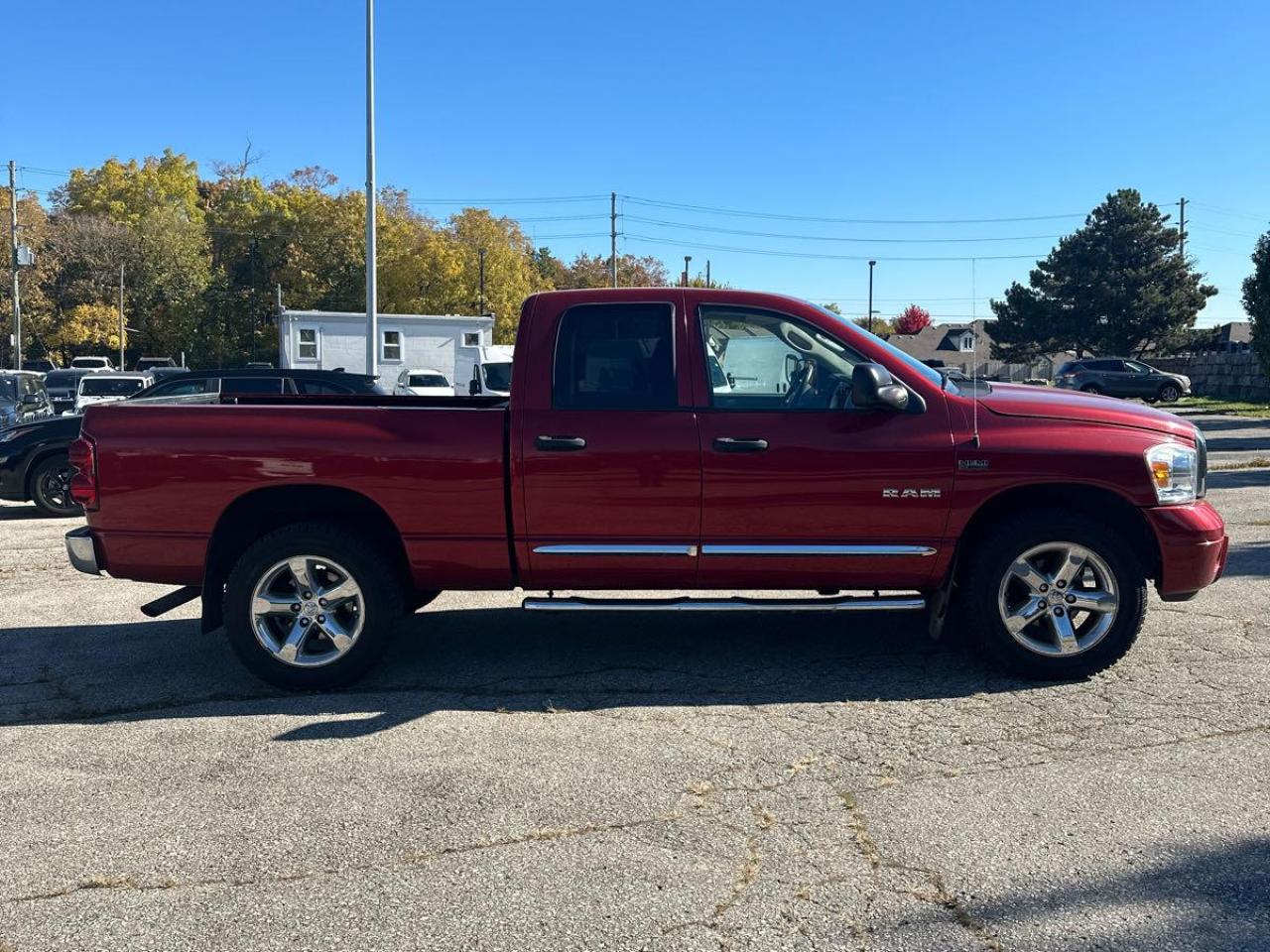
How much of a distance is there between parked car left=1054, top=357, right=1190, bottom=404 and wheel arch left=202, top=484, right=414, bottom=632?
1441 inches

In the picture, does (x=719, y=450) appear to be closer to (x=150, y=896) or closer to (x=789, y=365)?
(x=789, y=365)

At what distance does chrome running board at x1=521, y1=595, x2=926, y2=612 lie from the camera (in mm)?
5031

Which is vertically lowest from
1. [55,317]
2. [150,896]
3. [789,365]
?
[150,896]

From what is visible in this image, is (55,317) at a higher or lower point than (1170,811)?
higher

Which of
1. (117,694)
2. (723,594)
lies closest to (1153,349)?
(723,594)

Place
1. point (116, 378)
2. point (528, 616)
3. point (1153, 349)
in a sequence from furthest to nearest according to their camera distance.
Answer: point (1153, 349)
point (116, 378)
point (528, 616)

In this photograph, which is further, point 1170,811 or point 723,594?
point 723,594

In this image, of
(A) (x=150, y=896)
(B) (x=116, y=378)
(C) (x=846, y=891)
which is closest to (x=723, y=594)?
(C) (x=846, y=891)

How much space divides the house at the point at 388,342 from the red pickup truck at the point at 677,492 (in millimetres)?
29149

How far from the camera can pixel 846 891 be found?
3.19m

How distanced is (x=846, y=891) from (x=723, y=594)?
3.92m

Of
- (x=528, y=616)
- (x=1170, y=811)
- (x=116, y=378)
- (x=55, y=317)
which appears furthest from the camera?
(x=55, y=317)

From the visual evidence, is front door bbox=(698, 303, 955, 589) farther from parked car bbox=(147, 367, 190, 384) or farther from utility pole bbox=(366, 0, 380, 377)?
utility pole bbox=(366, 0, 380, 377)

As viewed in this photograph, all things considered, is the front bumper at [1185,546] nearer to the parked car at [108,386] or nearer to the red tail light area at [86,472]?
the red tail light area at [86,472]
